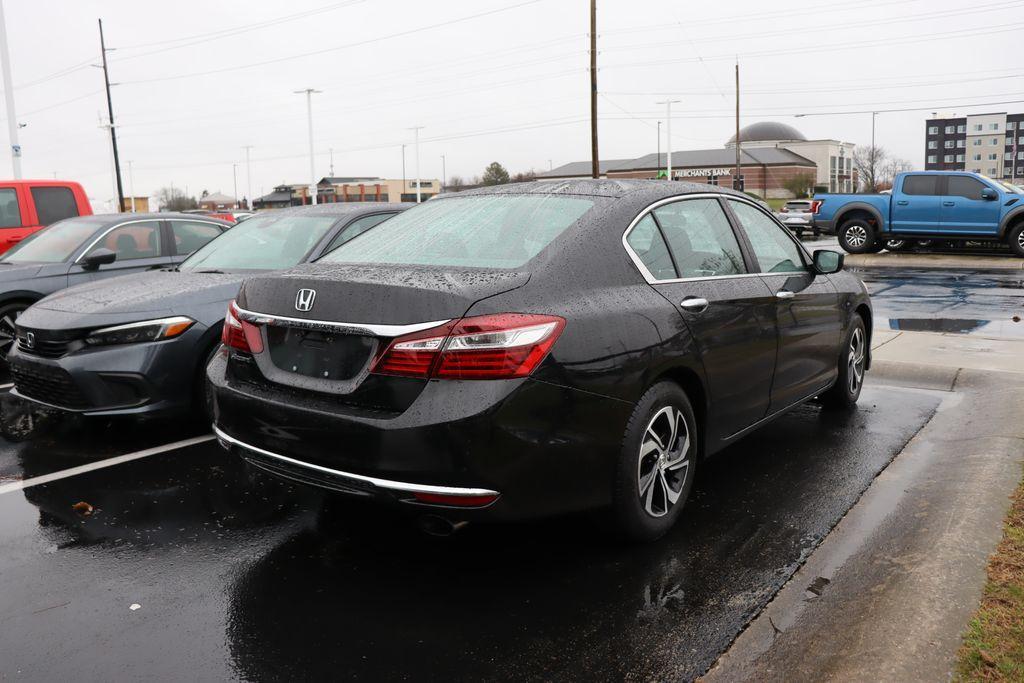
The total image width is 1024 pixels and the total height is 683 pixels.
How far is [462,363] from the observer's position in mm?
3053

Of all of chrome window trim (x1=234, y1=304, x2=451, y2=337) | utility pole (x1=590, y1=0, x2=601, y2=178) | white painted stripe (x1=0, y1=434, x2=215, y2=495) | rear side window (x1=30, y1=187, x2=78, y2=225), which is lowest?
white painted stripe (x1=0, y1=434, x2=215, y2=495)

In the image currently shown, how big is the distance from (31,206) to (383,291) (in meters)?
9.86

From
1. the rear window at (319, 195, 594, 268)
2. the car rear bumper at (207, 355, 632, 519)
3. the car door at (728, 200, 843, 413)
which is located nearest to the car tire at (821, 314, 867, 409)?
the car door at (728, 200, 843, 413)

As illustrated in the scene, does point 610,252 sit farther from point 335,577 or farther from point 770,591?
point 335,577

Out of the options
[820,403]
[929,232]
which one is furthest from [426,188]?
[820,403]

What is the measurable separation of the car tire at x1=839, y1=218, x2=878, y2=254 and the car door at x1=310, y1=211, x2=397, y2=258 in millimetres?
17893

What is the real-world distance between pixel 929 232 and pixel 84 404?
798 inches

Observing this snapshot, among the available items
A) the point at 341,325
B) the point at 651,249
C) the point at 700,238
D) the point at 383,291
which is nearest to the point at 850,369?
the point at 700,238

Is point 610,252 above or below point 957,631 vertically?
above

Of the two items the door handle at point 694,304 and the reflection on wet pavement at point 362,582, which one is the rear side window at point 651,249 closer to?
the door handle at point 694,304

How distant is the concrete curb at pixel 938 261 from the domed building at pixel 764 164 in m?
92.4

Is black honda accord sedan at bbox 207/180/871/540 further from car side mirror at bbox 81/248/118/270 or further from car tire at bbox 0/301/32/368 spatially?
car tire at bbox 0/301/32/368

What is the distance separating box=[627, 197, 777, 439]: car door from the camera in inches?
155

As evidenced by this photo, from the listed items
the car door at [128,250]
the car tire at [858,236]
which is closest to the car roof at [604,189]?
the car door at [128,250]
